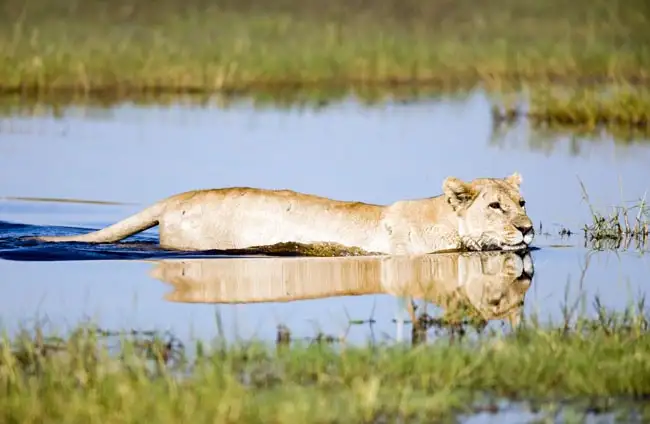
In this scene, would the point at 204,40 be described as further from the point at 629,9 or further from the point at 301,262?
the point at 301,262

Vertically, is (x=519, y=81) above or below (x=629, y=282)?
above

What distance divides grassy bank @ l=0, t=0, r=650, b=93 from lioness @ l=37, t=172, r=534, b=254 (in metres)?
11.3

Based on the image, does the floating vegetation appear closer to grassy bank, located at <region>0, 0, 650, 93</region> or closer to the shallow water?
the shallow water

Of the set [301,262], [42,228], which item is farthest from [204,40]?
[301,262]

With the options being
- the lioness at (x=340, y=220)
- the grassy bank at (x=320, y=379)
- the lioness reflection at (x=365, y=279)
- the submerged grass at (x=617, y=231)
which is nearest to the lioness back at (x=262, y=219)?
the lioness at (x=340, y=220)

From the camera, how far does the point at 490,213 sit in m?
11.8

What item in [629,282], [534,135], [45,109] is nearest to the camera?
[629,282]

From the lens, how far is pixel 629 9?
112ft

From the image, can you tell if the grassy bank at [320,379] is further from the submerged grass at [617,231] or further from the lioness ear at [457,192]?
the submerged grass at [617,231]

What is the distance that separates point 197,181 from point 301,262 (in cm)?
469

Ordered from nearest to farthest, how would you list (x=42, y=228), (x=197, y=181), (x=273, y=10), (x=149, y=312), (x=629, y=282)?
(x=149, y=312) < (x=629, y=282) < (x=42, y=228) < (x=197, y=181) < (x=273, y=10)

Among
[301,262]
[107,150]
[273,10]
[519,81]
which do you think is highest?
[273,10]

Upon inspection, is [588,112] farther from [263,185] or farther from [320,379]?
[320,379]

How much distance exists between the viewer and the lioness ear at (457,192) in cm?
1170
